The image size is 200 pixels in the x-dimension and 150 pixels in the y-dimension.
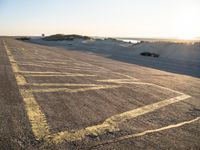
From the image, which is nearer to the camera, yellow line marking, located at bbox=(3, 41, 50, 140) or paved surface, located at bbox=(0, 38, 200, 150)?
paved surface, located at bbox=(0, 38, 200, 150)

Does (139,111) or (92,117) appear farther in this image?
(139,111)

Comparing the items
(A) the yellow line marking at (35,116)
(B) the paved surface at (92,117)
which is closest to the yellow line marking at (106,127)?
(B) the paved surface at (92,117)

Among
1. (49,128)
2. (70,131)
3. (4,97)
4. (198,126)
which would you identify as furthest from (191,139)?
(4,97)

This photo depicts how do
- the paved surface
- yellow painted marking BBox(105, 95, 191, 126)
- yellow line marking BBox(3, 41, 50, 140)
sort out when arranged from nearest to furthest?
the paved surface
yellow line marking BBox(3, 41, 50, 140)
yellow painted marking BBox(105, 95, 191, 126)

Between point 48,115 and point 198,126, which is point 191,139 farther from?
point 48,115

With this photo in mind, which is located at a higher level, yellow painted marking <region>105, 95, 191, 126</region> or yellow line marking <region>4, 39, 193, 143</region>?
yellow line marking <region>4, 39, 193, 143</region>

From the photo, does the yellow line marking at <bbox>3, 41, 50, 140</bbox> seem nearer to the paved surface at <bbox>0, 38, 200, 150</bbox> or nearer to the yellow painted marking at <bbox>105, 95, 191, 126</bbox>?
the paved surface at <bbox>0, 38, 200, 150</bbox>

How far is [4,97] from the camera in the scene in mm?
7559

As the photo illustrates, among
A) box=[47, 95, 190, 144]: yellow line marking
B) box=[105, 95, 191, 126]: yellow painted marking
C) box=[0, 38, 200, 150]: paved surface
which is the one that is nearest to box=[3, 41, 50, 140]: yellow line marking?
box=[0, 38, 200, 150]: paved surface

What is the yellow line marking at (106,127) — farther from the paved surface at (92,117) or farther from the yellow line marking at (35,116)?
the yellow line marking at (35,116)

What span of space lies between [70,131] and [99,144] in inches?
29.1

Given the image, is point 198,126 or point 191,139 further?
point 198,126

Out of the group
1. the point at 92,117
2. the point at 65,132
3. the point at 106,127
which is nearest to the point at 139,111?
the point at 92,117

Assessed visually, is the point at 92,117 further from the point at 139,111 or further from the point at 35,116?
the point at 139,111
